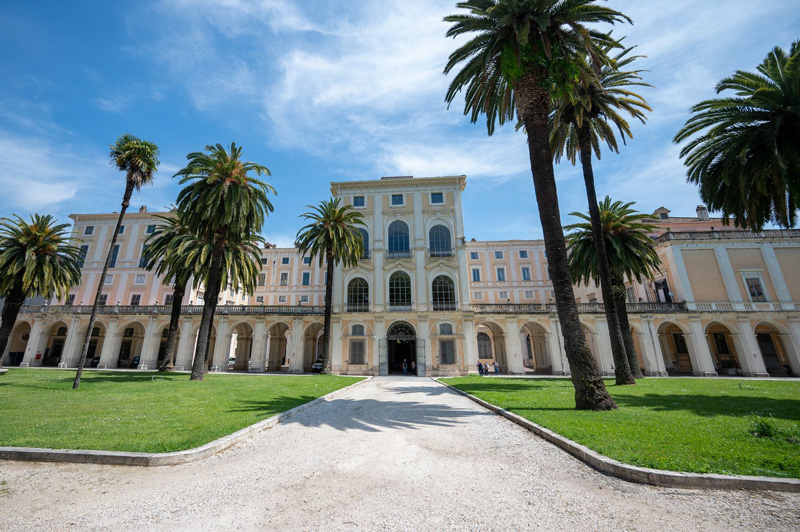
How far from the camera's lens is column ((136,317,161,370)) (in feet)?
112

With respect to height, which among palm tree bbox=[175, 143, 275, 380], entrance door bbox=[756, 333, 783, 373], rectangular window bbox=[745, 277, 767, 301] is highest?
palm tree bbox=[175, 143, 275, 380]

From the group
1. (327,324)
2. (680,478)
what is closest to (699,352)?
(327,324)

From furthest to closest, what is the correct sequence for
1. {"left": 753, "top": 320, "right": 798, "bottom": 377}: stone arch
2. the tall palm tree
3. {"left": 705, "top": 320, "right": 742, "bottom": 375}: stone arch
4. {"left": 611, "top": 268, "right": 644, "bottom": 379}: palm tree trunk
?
{"left": 705, "top": 320, "right": 742, "bottom": 375}: stone arch → {"left": 753, "top": 320, "right": 798, "bottom": 377}: stone arch → the tall palm tree → {"left": 611, "top": 268, "right": 644, "bottom": 379}: palm tree trunk

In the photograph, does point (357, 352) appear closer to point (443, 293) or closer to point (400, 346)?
point (400, 346)

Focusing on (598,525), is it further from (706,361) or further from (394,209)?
(706,361)

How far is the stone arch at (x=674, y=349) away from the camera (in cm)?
3410

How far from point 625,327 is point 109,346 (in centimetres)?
4669

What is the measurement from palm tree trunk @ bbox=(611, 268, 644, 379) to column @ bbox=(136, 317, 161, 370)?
41267 mm

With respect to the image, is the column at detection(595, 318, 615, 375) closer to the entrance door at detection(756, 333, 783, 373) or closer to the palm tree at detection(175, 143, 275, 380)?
the entrance door at detection(756, 333, 783, 373)

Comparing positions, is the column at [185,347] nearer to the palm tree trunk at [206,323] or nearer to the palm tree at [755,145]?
the palm tree trunk at [206,323]

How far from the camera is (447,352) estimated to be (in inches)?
1256

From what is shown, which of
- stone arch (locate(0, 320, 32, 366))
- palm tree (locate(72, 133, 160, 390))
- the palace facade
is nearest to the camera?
palm tree (locate(72, 133, 160, 390))

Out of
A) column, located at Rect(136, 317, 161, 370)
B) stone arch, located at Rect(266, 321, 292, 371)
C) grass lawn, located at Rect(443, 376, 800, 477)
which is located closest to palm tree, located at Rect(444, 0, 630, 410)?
grass lawn, located at Rect(443, 376, 800, 477)

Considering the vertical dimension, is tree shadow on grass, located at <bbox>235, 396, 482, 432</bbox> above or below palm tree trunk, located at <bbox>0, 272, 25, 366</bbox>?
below
